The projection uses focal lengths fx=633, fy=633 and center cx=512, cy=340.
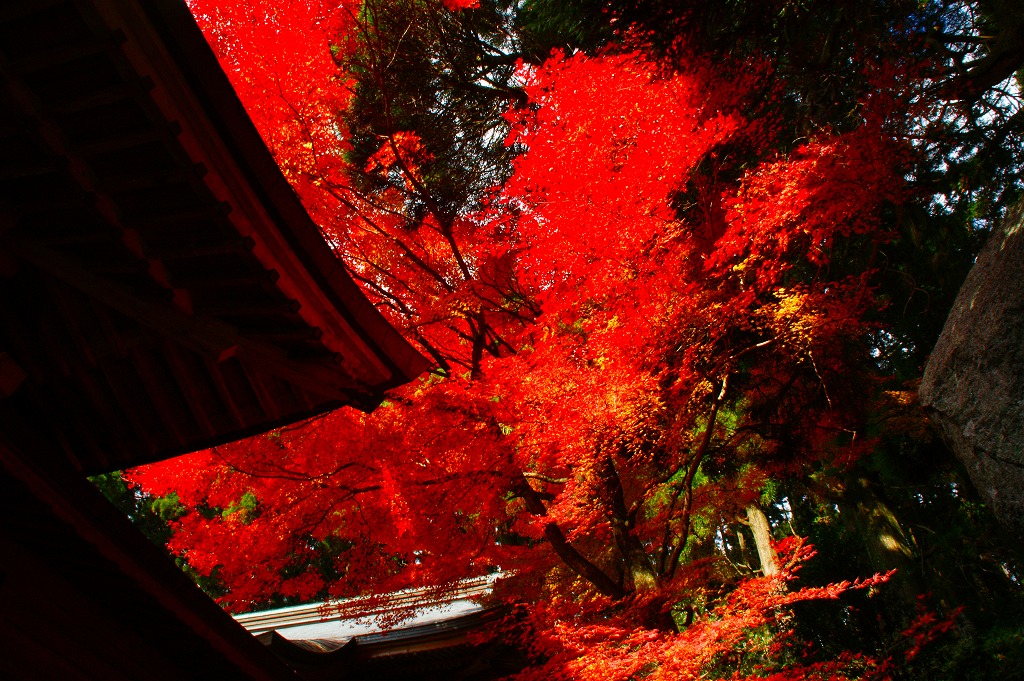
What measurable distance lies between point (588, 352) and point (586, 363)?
Result: 0.83ft

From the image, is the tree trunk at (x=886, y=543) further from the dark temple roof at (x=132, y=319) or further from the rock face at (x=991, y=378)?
the dark temple roof at (x=132, y=319)

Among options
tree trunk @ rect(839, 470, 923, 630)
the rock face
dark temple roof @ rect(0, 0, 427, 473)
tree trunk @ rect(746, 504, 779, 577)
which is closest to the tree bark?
the rock face

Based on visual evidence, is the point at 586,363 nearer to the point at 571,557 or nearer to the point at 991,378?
the point at 571,557

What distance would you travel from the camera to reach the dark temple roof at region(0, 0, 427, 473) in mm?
2021

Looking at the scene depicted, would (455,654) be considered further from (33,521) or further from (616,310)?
(33,521)

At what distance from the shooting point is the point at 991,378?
6.02 meters

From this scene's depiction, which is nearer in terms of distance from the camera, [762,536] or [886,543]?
[886,543]

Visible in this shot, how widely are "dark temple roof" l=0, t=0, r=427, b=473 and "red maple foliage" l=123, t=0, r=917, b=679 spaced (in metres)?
5.68

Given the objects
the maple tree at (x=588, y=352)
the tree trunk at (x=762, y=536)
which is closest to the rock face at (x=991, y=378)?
the maple tree at (x=588, y=352)

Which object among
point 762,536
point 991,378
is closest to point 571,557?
point 991,378

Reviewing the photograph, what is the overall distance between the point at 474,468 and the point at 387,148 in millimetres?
6745

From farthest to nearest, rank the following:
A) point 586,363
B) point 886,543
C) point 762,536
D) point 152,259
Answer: point 762,536 < point 886,543 < point 586,363 < point 152,259

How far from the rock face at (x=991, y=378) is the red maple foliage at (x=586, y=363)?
253cm

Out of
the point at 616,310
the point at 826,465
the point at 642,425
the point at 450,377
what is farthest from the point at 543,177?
the point at 826,465
